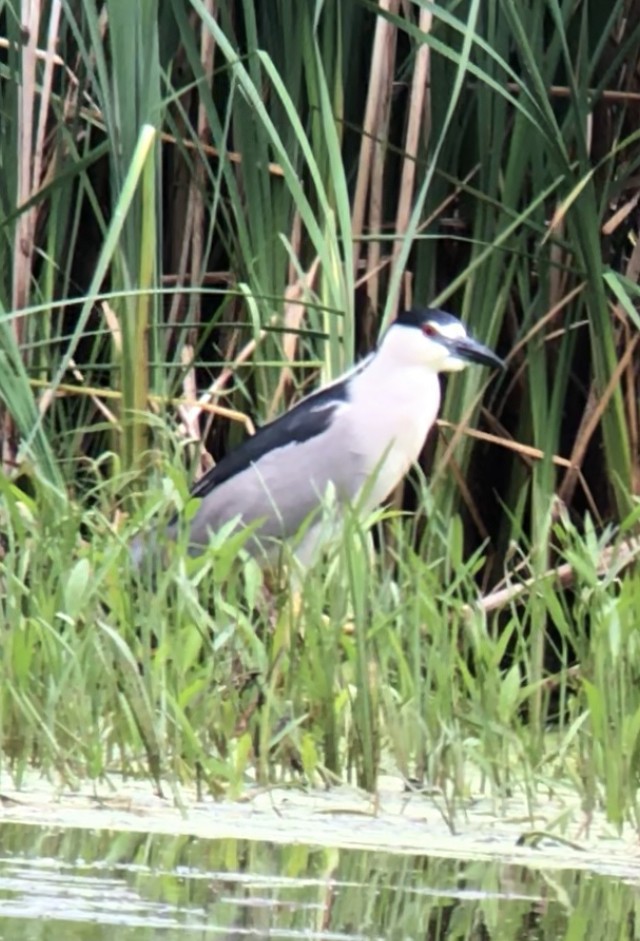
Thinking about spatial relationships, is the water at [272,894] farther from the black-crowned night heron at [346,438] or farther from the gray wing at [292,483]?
the gray wing at [292,483]

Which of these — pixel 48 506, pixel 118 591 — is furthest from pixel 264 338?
pixel 118 591

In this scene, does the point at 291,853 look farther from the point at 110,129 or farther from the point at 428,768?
the point at 110,129

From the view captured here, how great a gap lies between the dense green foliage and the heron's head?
0.07 meters

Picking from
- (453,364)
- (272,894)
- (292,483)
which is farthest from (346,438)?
(272,894)

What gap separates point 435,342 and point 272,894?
2.75 m

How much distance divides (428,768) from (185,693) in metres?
0.34

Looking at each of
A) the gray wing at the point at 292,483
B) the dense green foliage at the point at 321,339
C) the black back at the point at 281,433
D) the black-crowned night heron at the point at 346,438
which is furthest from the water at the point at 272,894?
the gray wing at the point at 292,483

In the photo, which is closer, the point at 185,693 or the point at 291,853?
the point at 291,853

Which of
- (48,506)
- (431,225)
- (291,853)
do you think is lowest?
(291,853)

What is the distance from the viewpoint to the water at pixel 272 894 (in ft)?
7.25

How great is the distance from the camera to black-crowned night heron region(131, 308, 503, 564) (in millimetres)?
4930

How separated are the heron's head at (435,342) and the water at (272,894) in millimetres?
2325

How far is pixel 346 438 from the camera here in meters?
5.21

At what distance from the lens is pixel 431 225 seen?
5.12m
